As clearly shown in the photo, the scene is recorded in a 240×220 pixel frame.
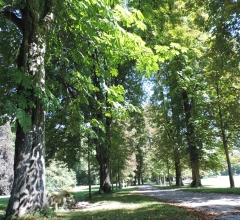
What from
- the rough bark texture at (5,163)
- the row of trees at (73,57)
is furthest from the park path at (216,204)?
the rough bark texture at (5,163)

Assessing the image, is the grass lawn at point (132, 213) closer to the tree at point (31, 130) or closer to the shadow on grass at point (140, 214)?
the shadow on grass at point (140, 214)

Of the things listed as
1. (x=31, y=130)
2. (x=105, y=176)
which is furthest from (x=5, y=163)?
(x=31, y=130)

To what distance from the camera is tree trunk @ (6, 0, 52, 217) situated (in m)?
5.23

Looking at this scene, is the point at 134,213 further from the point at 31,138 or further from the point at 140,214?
the point at 31,138

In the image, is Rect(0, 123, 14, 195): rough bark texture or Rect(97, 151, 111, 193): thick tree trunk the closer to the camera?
Rect(97, 151, 111, 193): thick tree trunk

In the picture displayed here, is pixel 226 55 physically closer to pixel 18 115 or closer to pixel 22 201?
pixel 18 115

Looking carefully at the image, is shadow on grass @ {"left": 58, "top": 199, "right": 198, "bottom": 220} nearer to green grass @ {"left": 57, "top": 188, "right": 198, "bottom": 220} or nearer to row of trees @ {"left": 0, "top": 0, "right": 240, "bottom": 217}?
green grass @ {"left": 57, "top": 188, "right": 198, "bottom": 220}

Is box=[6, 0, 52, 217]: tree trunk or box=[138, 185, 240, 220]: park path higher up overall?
box=[6, 0, 52, 217]: tree trunk

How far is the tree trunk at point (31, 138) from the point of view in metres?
5.23

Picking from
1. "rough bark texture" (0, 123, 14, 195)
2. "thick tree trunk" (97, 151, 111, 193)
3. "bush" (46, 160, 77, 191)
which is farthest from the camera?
"bush" (46, 160, 77, 191)

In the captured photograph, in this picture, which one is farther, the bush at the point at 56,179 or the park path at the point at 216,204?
the bush at the point at 56,179

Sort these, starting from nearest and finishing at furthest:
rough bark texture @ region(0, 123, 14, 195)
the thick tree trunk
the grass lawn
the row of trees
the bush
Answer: the row of trees < the grass lawn < the thick tree trunk < rough bark texture @ region(0, 123, 14, 195) < the bush

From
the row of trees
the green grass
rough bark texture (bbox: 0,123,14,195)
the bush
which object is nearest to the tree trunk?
the row of trees

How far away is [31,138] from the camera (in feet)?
18.3
